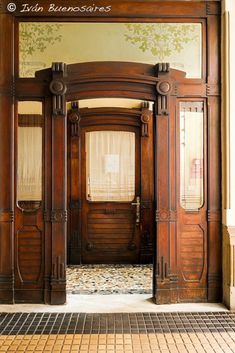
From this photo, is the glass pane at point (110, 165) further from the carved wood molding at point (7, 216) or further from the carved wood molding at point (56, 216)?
the carved wood molding at point (7, 216)

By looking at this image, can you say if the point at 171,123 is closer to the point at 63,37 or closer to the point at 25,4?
the point at 63,37

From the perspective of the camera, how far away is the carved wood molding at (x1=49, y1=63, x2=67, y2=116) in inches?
218

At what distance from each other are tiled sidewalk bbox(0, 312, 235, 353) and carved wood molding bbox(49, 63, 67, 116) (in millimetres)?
2299

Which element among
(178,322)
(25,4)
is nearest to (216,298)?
(178,322)

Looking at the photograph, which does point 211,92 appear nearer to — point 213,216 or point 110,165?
point 213,216

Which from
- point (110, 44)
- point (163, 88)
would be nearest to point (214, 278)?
point (163, 88)

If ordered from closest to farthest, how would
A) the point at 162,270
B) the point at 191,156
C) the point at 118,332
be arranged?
the point at 118,332 < the point at 162,270 < the point at 191,156

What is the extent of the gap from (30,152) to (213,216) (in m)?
2.26

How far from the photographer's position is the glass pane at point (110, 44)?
568 centimetres

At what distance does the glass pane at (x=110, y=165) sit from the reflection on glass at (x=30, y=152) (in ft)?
8.38

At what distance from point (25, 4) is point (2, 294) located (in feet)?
11.0

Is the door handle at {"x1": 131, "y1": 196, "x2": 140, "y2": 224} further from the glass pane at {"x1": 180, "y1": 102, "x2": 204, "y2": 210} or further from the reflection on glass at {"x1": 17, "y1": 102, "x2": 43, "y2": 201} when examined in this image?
the reflection on glass at {"x1": 17, "y1": 102, "x2": 43, "y2": 201}

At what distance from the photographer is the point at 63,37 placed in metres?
5.71

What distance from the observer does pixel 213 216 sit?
5.70m
